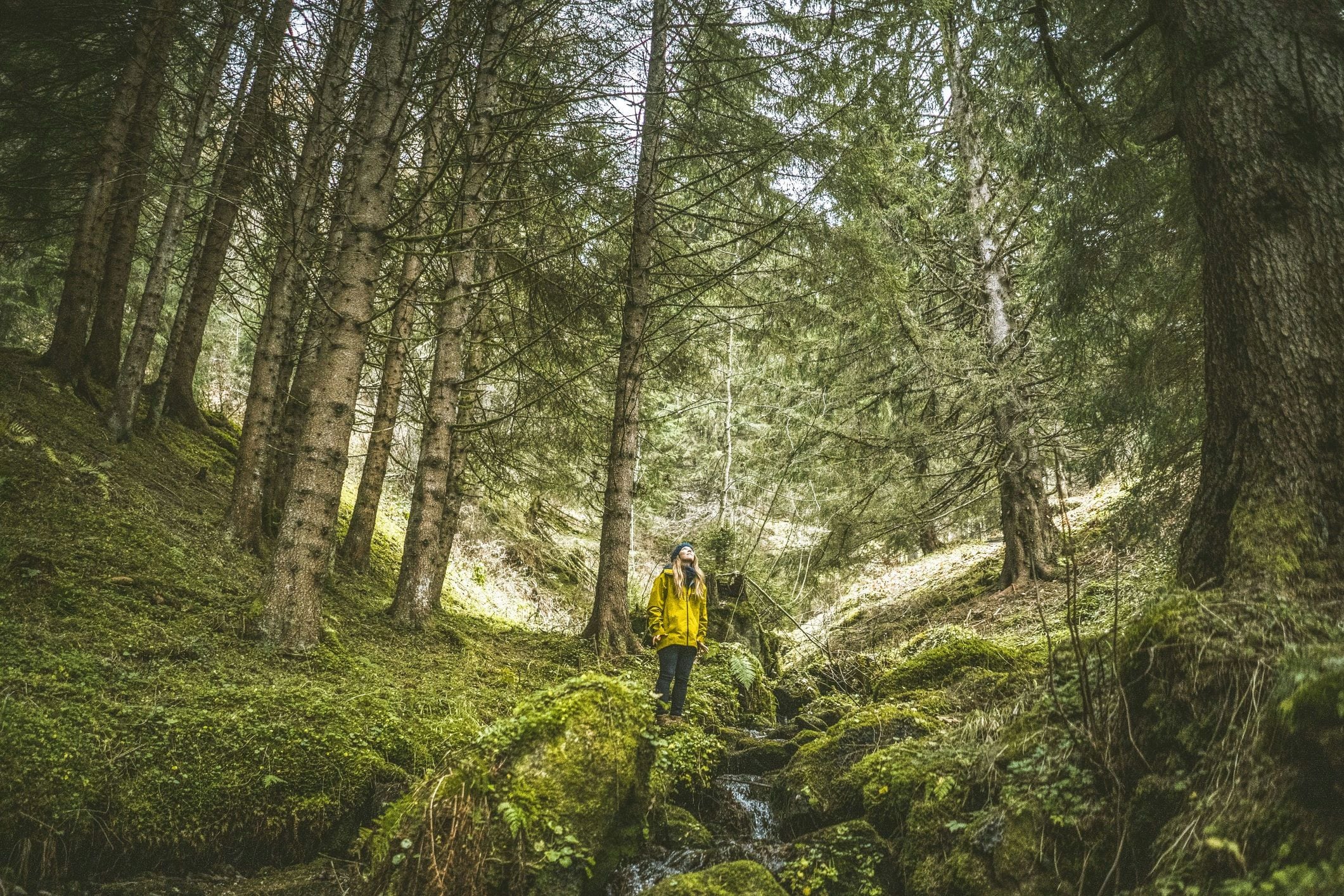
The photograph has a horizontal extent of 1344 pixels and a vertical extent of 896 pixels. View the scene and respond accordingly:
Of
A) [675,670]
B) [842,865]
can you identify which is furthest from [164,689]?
[842,865]

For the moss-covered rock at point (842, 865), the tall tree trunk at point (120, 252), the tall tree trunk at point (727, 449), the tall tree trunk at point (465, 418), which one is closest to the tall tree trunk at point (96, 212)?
the tall tree trunk at point (120, 252)

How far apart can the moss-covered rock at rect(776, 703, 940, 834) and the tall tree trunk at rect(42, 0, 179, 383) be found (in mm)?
10423

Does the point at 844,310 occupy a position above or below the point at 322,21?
below

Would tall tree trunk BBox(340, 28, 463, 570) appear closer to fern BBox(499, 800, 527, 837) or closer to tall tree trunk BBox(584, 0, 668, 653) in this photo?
tall tree trunk BBox(584, 0, 668, 653)

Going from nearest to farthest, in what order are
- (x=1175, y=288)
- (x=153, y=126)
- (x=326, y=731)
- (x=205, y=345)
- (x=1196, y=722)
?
(x=1196, y=722) < (x=326, y=731) < (x=1175, y=288) < (x=153, y=126) < (x=205, y=345)

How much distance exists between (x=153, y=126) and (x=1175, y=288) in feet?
43.8

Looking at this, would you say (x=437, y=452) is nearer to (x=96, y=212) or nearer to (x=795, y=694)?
(x=96, y=212)

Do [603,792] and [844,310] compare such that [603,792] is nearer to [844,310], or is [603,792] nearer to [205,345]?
[844,310]

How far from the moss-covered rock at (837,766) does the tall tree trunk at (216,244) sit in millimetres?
8821

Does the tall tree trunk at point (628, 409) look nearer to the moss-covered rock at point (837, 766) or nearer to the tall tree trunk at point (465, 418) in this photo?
the tall tree trunk at point (465, 418)

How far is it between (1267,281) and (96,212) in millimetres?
12395

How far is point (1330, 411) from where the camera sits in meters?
3.65

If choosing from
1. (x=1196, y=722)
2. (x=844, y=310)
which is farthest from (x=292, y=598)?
(x=844, y=310)

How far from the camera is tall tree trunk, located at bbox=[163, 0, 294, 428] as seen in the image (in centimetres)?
846
